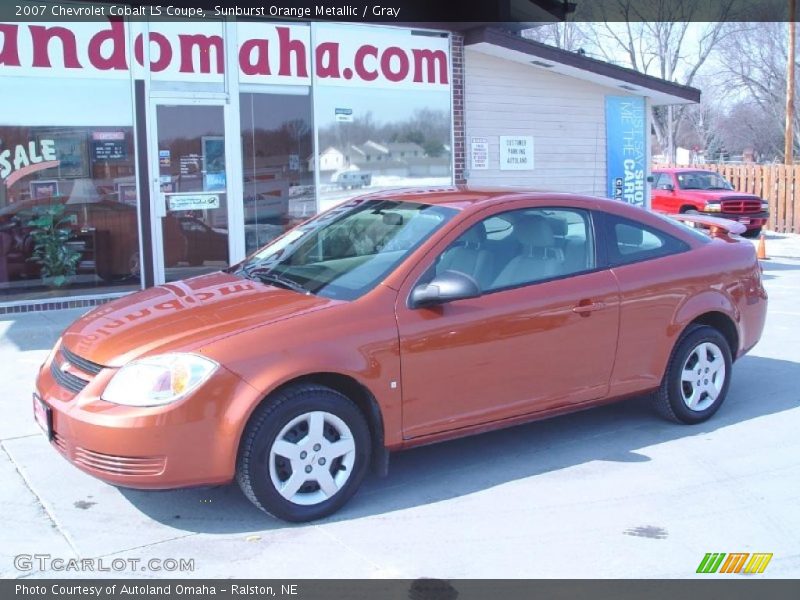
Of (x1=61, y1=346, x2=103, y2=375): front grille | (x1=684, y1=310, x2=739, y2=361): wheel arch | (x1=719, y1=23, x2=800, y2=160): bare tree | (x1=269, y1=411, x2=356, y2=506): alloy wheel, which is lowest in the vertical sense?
A: (x1=269, y1=411, x2=356, y2=506): alloy wheel

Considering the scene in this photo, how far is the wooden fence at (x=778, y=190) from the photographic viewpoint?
22381mm

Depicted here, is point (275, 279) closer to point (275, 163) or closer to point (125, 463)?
point (125, 463)

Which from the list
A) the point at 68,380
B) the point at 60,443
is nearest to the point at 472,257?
the point at 68,380

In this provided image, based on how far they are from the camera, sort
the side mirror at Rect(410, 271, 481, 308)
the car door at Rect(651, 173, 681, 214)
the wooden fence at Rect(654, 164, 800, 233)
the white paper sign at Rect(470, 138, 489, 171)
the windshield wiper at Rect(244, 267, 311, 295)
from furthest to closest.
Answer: the wooden fence at Rect(654, 164, 800, 233)
the car door at Rect(651, 173, 681, 214)
the white paper sign at Rect(470, 138, 489, 171)
the windshield wiper at Rect(244, 267, 311, 295)
the side mirror at Rect(410, 271, 481, 308)

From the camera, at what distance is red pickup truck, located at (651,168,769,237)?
67.3 feet

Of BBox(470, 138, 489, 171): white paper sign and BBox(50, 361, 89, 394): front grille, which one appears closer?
BBox(50, 361, 89, 394): front grille

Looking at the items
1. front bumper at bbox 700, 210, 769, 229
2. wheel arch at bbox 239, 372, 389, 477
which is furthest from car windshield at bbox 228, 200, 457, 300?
front bumper at bbox 700, 210, 769, 229

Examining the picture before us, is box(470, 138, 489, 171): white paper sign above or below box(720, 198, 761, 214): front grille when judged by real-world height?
above

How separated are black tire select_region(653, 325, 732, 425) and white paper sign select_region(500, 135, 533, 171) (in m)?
7.28

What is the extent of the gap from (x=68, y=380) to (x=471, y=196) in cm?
262

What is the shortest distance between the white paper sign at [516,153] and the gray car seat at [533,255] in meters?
7.67

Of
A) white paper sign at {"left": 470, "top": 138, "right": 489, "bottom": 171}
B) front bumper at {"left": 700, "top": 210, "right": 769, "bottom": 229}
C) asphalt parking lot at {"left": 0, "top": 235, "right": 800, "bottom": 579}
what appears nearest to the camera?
asphalt parking lot at {"left": 0, "top": 235, "right": 800, "bottom": 579}

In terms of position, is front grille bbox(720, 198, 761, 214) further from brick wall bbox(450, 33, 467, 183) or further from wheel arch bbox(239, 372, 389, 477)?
wheel arch bbox(239, 372, 389, 477)
